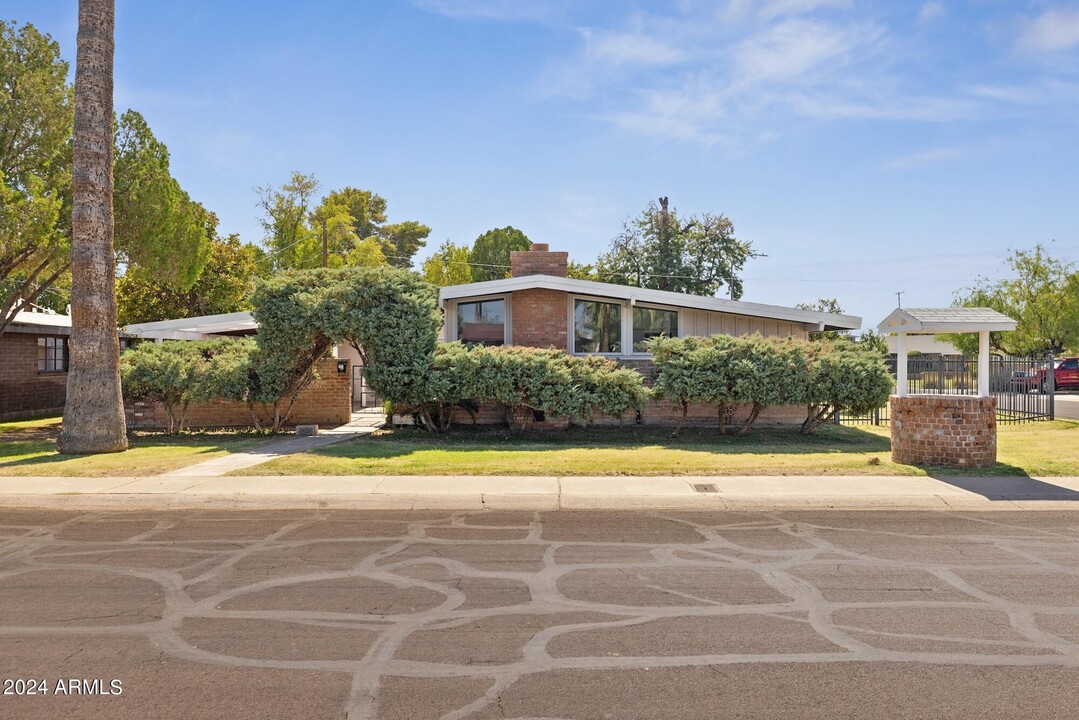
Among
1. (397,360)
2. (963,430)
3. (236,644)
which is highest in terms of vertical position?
(397,360)

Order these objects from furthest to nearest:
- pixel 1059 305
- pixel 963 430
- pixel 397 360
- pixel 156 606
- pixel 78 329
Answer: pixel 1059 305
pixel 397 360
pixel 78 329
pixel 963 430
pixel 156 606

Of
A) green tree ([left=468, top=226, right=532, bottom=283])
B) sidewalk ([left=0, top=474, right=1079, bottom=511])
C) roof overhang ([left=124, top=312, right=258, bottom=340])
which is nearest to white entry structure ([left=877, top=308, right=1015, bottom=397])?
sidewalk ([left=0, top=474, right=1079, bottom=511])

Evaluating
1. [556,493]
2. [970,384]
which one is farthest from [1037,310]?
[556,493]

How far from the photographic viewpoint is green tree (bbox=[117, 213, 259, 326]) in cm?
3191

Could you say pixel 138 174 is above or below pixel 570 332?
above

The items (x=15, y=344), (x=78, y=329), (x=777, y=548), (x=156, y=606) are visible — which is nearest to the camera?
(x=156, y=606)

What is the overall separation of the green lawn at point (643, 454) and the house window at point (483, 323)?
3.15m

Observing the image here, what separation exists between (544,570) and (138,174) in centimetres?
1655

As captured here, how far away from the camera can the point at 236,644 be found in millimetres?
4891

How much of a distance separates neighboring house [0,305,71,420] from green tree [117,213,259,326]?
5.84 metres

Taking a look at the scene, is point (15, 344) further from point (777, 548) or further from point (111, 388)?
point (777, 548)

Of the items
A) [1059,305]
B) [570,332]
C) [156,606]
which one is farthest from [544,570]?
[1059,305]

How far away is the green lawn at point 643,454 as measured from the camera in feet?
38.0

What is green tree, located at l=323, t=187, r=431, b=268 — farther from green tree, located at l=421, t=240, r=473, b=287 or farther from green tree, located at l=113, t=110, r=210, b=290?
green tree, located at l=113, t=110, r=210, b=290
